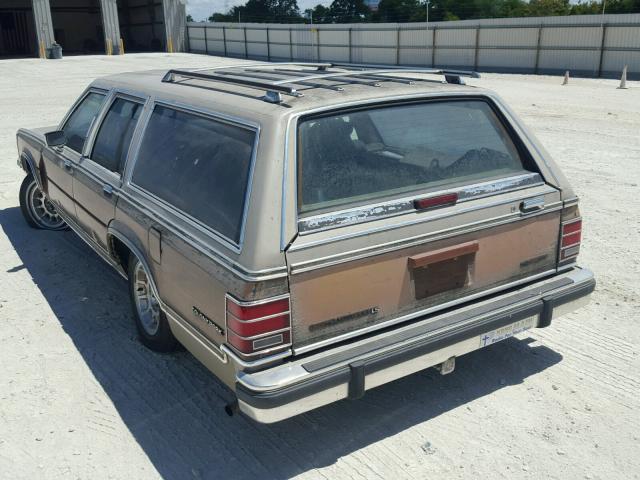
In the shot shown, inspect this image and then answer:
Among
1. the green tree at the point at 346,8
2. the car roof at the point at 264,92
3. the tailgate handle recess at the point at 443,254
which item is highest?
the green tree at the point at 346,8

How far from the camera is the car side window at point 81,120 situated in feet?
17.0

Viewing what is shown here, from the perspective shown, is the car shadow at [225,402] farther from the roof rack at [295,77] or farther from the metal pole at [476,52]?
the metal pole at [476,52]

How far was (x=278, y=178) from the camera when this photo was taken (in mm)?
2957

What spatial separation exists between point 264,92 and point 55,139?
2634mm

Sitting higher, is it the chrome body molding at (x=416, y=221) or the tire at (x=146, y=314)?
the chrome body molding at (x=416, y=221)

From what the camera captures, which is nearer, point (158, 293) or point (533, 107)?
point (158, 293)

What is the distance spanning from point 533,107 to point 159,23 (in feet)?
121

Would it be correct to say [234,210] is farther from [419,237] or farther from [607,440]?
[607,440]

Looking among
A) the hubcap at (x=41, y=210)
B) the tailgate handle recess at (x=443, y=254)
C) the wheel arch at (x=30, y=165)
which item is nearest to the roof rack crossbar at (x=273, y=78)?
the tailgate handle recess at (x=443, y=254)

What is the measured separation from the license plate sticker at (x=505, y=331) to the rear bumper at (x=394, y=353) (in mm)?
14

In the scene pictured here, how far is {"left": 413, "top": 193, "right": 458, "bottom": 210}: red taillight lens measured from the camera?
327cm

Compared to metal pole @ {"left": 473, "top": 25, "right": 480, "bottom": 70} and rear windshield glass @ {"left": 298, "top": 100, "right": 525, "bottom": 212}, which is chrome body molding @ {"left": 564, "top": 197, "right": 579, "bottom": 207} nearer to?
rear windshield glass @ {"left": 298, "top": 100, "right": 525, "bottom": 212}

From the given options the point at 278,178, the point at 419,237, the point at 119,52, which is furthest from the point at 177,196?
the point at 119,52

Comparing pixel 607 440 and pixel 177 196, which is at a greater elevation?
pixel 177 196
